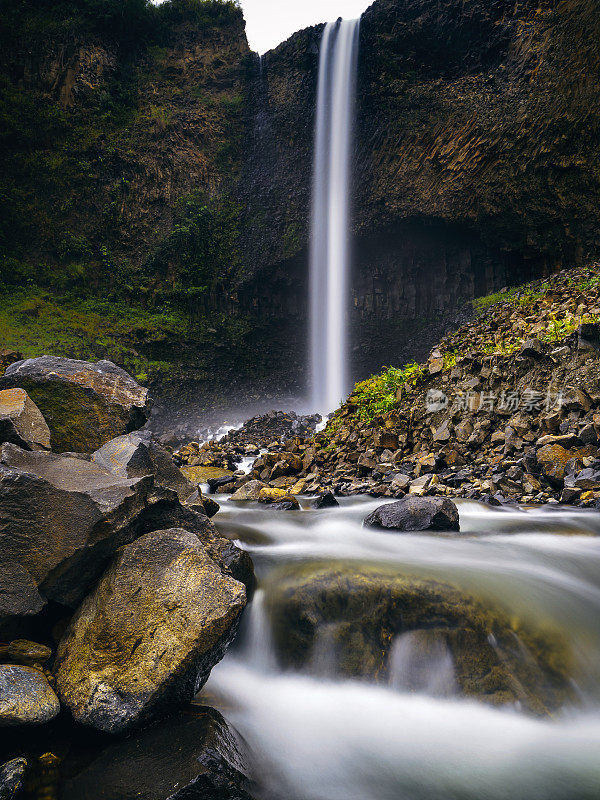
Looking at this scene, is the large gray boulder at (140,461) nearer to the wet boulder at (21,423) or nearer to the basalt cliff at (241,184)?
the wet boulder at (21,423)

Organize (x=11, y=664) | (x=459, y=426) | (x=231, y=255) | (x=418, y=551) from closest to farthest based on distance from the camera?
(x=11, y=664) → (x=418, y=551) → (x=459, y=426) → (x=231, y=255)

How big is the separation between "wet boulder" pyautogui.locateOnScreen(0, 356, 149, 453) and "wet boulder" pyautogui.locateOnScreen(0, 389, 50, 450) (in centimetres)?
56

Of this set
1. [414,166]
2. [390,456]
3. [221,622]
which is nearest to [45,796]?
[221,622]

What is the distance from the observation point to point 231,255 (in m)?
24.3

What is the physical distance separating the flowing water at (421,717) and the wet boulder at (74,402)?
1.97 metres

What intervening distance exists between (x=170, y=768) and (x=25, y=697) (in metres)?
0.68

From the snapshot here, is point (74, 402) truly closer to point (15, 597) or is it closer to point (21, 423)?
point (21, 423)

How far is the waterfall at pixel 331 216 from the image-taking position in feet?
73.2

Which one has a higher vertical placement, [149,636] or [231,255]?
[231,255]

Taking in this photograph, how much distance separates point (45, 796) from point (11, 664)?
23.8 inches

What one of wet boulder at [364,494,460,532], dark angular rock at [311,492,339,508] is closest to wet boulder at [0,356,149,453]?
dark angular rock at [311,492,339,508]

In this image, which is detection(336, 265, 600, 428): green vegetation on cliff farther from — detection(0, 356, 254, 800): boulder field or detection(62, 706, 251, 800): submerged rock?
detection(62, 706, 251, 800): submerged rock

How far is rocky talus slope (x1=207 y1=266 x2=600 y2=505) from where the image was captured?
5.56 m

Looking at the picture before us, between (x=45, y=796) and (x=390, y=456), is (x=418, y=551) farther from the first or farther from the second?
(x=390, y=456)
